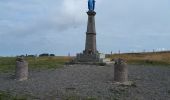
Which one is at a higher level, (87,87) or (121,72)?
(121,72)

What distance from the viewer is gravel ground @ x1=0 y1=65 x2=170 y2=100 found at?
61.7ft

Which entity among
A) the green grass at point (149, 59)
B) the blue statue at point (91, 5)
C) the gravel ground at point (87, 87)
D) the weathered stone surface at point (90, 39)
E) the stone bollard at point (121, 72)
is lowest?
the gravel ground at point (87, 87)

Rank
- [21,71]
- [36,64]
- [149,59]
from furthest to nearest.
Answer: [149,59] → [36,64] → [21,71]

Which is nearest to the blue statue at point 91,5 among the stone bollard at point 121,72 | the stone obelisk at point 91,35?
the stone obelisk at point 91,35

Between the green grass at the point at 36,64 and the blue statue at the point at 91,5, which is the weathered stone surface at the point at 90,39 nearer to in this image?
the blue statue at the point at 91,5

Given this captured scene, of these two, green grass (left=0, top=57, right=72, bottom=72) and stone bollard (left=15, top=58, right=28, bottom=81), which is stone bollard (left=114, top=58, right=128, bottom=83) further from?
green grass (left=0, top=57, right=72, bottom=72)

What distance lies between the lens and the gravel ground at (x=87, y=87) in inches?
740

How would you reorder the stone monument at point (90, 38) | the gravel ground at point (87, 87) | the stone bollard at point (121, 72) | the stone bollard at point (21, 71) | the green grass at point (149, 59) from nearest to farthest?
the gravel ground at point (87, 87)
the stone bollard at point (121, 72)
the stone bollard at point (21, 71)
the stone monument at point (90, 38)
the green grass at point (149, 59)

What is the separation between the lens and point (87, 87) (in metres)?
21.1

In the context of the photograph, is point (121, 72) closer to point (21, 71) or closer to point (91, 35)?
point (21, 71)

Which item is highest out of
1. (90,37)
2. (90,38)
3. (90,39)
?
(90,37)

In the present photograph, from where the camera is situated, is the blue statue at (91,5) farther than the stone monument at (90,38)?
Yes

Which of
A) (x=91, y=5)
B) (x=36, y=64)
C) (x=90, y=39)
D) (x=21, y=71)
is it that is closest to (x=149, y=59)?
(x=90, y=39)

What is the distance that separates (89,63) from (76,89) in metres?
16.7
